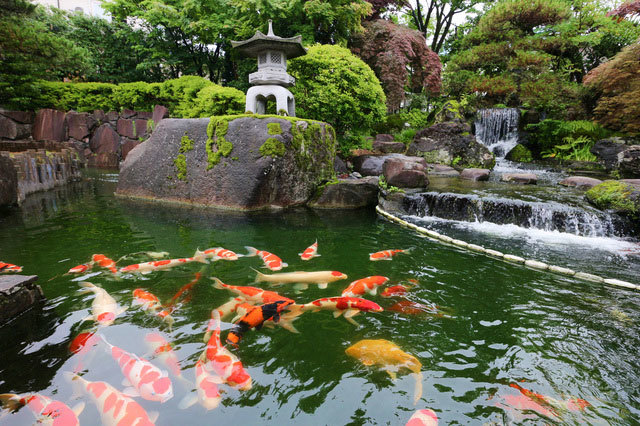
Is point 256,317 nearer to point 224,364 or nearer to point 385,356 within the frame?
point 224,364

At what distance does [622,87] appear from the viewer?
14.0 m

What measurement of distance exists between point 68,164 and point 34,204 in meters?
4.40

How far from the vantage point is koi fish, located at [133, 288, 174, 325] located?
3.49m

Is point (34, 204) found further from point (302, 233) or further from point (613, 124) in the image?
→ point (613, 124)

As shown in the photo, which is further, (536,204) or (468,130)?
(468,130)

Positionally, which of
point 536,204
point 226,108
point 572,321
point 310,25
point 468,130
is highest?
A: point 310,25

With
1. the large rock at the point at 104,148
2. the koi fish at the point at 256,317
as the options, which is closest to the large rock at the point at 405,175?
the koi fish at the point at 256,317

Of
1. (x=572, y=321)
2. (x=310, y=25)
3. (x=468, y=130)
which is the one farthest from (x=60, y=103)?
(x=572, y=321)

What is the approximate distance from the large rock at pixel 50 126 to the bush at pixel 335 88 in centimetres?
1327

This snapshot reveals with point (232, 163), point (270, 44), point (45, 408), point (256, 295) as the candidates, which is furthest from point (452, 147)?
point (45, 408)

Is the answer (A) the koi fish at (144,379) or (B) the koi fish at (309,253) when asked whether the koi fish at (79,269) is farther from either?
(B) the koi fish at (309,253)

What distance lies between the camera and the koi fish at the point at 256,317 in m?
3.22

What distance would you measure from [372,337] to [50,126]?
2101 cm

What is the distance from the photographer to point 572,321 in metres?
3.59
